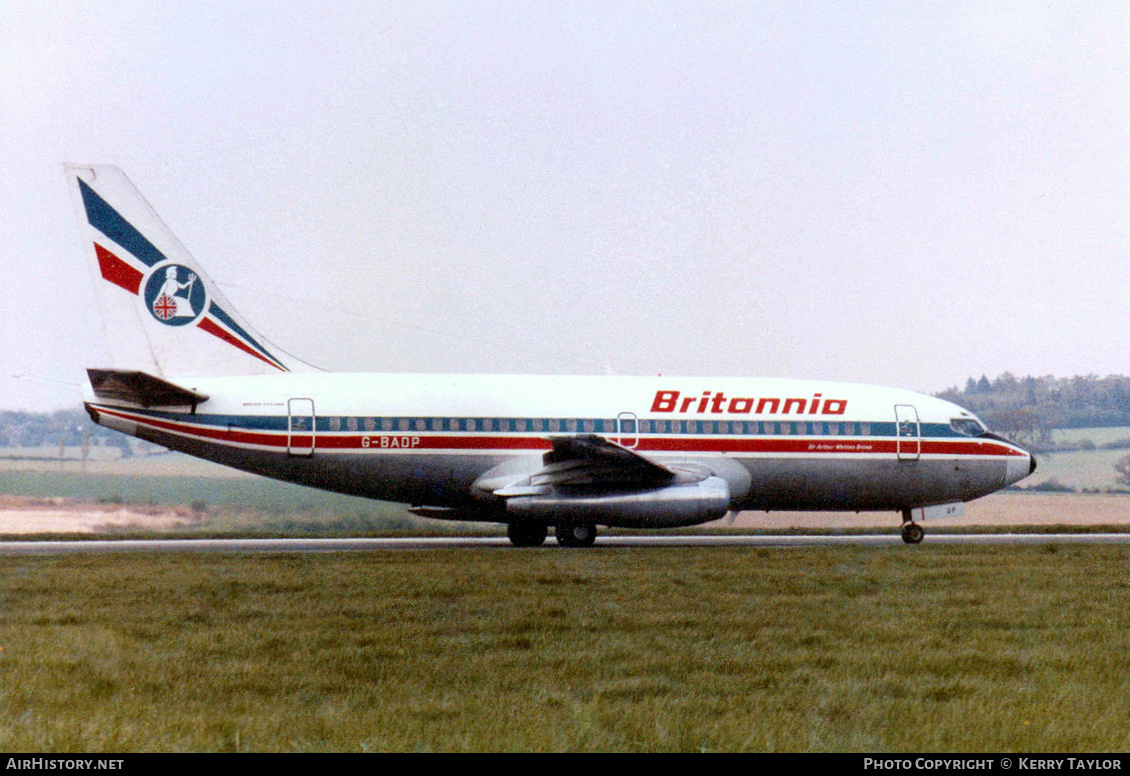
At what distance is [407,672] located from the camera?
9375 millimetres

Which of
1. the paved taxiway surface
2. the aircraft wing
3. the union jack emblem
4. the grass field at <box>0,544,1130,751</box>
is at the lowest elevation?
the paved taxiway surface

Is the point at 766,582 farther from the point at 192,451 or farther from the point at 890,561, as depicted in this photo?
the point at 192,451

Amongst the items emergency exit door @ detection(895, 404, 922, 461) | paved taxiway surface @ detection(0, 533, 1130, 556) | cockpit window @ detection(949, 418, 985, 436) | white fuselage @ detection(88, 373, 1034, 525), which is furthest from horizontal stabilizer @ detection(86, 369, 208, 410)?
cockpit window @ detection(949, 418, 985, 436)

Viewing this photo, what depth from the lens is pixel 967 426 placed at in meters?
28.6

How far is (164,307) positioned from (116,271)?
1193 millimetres

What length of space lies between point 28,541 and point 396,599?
17.9 meters

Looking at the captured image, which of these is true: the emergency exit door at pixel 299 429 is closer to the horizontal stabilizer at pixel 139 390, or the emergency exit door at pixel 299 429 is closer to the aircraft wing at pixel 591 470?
the horizontal stabilizer at pixel 139 390

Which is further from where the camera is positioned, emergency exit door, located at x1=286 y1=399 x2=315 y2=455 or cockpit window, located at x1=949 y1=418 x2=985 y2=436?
cockpit window, located at x1=949 y1=418 x2=985 y2=436

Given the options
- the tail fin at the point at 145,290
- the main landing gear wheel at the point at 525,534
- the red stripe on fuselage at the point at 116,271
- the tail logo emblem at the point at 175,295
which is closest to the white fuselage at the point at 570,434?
the main landing gear wheel at the point at 525,534

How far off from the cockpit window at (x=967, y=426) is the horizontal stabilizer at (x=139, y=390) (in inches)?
672

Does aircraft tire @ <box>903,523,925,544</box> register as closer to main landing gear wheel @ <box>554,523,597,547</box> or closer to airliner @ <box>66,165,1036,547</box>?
airliner @ <box>66,165,1036,547</box>

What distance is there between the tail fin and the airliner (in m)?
0.03

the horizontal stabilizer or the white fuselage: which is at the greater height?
the horizontal stabilizer

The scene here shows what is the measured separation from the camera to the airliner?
24047 mm
